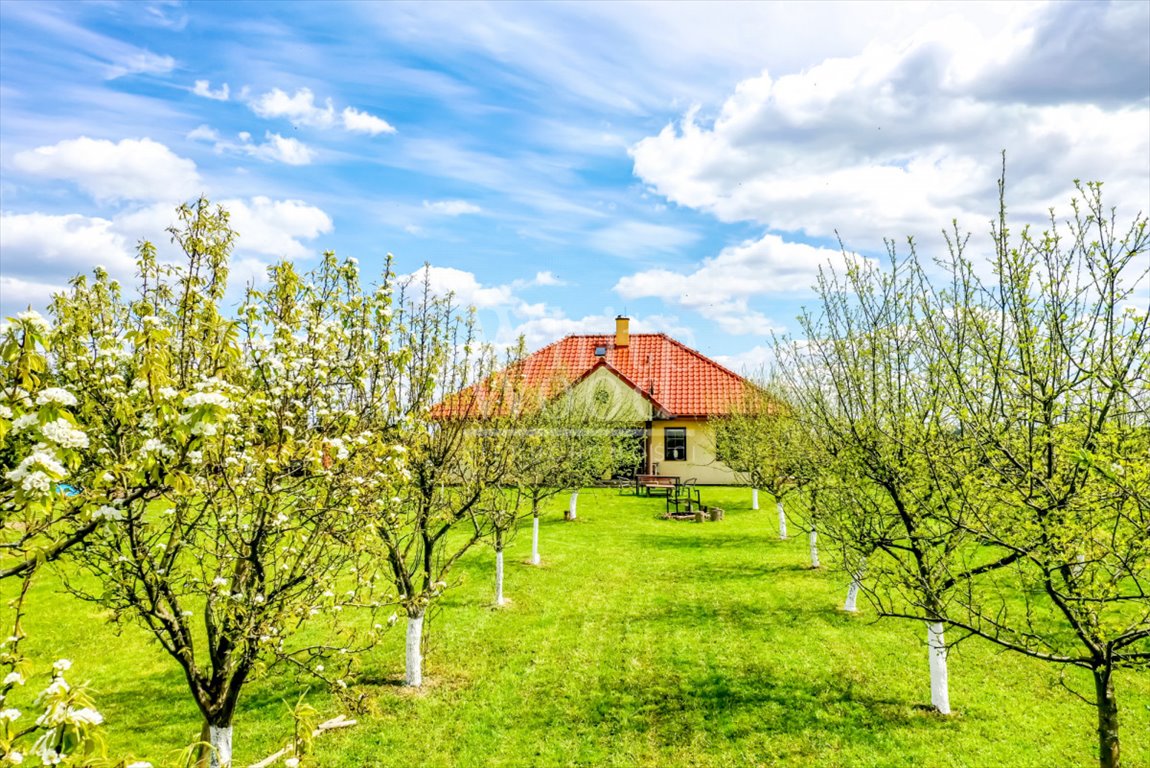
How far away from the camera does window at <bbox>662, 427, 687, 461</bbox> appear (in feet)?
115

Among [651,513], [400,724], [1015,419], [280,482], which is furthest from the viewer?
[651,513]

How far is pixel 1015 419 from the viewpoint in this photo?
23.1 feet

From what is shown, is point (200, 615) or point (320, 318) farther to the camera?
point (200, 615)

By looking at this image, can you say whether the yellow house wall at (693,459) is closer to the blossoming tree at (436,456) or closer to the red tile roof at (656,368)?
the red tile roof at (656,368)

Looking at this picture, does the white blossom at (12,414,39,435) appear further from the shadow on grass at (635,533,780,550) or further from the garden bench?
the garden bench

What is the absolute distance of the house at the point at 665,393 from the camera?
112ft

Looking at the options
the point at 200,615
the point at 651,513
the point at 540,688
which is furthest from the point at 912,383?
the point at 651,513

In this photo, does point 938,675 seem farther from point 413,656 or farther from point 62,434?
point 62,434

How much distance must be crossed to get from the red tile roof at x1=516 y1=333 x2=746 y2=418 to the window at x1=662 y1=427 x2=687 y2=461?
3.55ft

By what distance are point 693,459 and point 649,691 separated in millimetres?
24395

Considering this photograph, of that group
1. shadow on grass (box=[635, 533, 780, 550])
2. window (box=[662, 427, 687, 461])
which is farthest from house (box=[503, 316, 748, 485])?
shadow on grass (box=[635, 533, 780, 550])

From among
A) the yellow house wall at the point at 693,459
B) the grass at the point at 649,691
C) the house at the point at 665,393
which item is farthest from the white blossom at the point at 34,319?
the yellow house wall at the point at 693,459

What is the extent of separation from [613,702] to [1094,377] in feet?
27.1

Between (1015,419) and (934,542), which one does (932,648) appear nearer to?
(934,542)
